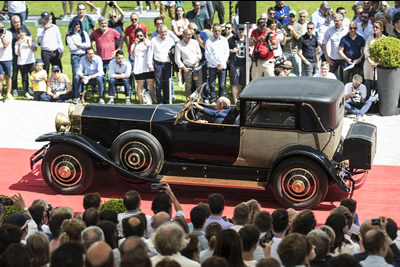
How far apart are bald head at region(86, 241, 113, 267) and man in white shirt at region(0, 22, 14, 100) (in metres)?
12.0

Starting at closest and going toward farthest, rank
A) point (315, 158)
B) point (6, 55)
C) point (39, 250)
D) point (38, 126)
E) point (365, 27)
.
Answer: point (39, 250)
point (315, 158)
point (38, 126)
point (6, 55)
point (365, 27)

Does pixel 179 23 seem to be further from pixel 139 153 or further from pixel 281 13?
pixel 139 153

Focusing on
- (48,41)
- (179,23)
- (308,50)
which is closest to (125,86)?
(48,41)

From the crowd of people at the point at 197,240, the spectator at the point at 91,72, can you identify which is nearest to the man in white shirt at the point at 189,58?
the spectator at the point at 91,72

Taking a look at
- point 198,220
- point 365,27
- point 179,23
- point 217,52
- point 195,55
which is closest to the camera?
point 198,220

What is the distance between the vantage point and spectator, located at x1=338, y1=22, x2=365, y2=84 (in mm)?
16344

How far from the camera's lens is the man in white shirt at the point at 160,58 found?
1633cm

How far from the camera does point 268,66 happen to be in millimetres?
16156

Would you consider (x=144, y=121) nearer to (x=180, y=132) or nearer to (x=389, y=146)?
(x=180, y=132)

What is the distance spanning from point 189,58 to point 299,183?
660 centimetres

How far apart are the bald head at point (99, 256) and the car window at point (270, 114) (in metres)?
5.22

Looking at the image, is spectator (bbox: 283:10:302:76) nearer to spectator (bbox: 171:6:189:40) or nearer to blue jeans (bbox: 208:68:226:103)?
blue jeans (bbox: 208:68:226:103)

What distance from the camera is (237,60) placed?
1645 cm

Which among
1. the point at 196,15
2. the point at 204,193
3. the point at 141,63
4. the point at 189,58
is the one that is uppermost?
the point at 196,15
